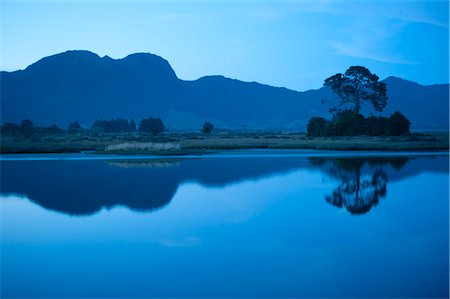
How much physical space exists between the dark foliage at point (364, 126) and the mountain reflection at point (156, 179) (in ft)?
88.2

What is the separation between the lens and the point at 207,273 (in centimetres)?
1016

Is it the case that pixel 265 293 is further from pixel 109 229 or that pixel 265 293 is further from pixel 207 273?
pixel 109 229

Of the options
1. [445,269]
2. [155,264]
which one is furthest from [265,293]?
[445,269]

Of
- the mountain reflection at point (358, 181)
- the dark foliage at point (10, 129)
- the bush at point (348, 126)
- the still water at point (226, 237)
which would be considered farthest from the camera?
the dark foliage at point (10, 129)

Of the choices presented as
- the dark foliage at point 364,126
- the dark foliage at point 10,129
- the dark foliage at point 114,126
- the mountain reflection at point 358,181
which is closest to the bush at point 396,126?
the dark foliage at point 364,126

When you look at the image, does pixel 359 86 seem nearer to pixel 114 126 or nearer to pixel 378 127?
pixel 378 127

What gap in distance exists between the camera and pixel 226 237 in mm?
13125

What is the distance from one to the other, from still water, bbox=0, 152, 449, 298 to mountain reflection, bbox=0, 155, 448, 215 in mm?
111

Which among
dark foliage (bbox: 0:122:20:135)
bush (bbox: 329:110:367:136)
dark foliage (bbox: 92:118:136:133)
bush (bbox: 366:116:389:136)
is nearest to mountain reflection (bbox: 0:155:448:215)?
bush (bbox: 366:116:389:136)

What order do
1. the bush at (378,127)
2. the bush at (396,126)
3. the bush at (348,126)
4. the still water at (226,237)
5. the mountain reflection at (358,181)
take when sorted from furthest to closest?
the bush at (348,126) < the bush at (378,127) < the bush at (396,126) < the mountain reflection at (358,181) < the still water at (226,237)

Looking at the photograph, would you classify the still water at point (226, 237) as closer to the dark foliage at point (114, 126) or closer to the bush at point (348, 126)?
the bush at point (348, 126)

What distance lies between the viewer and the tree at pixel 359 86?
74.4 metres

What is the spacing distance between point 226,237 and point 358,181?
41.3 feet

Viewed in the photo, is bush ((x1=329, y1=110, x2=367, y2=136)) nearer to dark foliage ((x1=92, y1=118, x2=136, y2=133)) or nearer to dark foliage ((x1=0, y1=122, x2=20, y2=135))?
dark foliage ((x1=0, y1=122, x2=20, y2=135))
